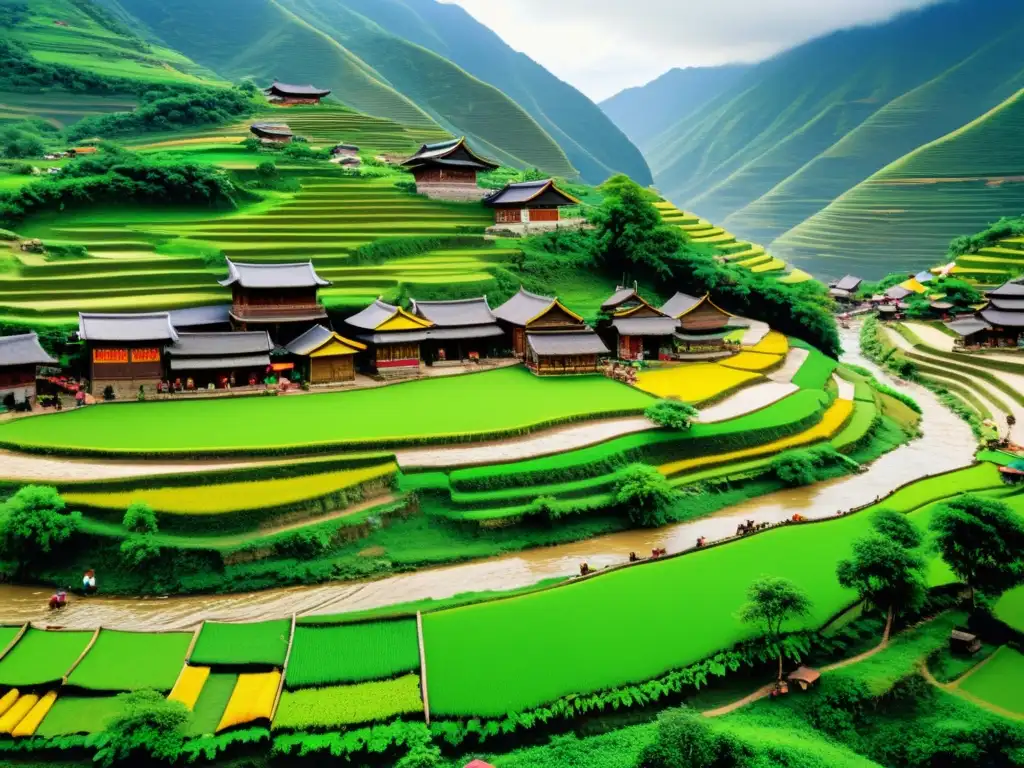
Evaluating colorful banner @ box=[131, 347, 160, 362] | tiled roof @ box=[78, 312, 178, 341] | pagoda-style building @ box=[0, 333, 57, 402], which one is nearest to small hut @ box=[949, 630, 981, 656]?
tiled roof @ box=[78, 312, 178, 341]

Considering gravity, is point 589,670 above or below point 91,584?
above

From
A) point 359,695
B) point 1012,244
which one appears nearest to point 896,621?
point 359,695

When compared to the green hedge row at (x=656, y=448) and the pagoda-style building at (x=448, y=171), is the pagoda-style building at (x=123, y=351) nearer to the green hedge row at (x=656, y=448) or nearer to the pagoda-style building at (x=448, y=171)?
the green hedge row at (x=656, y=448)

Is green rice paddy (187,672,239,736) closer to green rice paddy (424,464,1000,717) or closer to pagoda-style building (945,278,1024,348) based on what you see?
green rice paddy (424,464,1000,717)

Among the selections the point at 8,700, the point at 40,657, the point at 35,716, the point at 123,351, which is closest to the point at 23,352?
the point at 123,351

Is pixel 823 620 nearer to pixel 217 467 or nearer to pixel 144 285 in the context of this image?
pixel 217 467

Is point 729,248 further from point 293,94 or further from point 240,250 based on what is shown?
point 293,94
